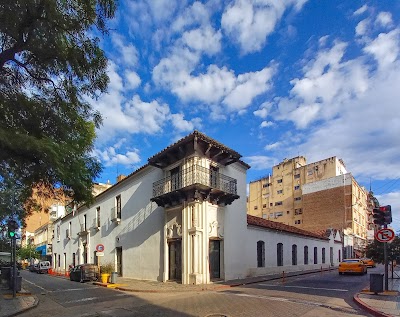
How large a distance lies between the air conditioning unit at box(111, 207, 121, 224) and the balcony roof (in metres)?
7.68

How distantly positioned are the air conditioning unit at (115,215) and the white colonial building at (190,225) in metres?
0.08

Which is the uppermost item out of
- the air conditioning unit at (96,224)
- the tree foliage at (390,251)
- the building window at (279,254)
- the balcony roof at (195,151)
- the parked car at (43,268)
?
the balcony roof at (195,151)

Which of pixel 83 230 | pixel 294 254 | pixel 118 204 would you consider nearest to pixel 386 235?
pixel 294 254

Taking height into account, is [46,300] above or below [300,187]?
below

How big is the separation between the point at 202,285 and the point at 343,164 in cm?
6427

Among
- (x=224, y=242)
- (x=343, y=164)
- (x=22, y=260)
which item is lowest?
(x=22, y=260)

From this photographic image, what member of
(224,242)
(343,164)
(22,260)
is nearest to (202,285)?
(224,242)

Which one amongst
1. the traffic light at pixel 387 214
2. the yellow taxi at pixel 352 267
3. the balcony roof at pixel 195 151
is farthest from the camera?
the yellow taxi at pixel 352 267

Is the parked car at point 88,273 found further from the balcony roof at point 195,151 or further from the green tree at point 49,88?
the green tree at point 49,88

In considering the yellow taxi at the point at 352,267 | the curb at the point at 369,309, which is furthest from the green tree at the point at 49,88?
the yellow taxi at the point at 352,267

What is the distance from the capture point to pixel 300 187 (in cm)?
7231

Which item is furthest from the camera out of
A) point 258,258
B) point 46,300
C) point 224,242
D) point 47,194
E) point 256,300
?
point 258,258

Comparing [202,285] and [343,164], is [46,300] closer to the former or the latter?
[202,285]

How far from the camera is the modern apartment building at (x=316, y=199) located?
6119cm
